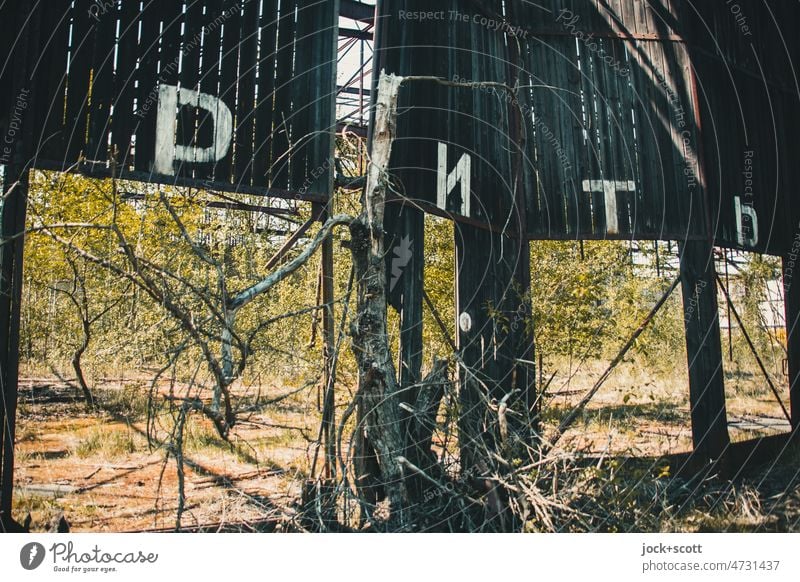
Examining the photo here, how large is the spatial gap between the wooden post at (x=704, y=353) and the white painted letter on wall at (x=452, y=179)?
2.74 meters

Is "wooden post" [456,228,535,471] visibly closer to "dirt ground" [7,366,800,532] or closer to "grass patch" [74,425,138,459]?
"dirt ground" [7,366,800,532]

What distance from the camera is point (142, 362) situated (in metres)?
8.25

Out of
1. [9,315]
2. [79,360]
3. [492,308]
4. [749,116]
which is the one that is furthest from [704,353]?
[79,360]

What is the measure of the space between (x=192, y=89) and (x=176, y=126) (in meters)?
0.36

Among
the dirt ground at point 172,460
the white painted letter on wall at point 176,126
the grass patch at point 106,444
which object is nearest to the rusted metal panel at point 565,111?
the white painted letter on wall at point 176,126

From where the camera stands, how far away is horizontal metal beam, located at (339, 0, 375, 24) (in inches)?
446

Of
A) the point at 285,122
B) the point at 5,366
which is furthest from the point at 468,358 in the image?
the point at 5,366

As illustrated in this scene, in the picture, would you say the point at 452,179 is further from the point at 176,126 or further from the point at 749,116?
the point at 749,116

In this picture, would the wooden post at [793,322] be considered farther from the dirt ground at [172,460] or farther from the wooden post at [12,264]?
the wooden post at [12,264]

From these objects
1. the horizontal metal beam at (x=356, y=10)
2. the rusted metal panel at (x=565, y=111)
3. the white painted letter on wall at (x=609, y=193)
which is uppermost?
the horizontal metal beam at (x=356, y=10)

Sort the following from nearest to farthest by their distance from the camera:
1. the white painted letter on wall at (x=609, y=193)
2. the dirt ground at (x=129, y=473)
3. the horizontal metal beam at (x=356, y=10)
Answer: the dirt ground at (x=129, y=473) → the white painted letter on wall at (x=609, y=193) → the horizontal metal beam at (x=356, y=10)

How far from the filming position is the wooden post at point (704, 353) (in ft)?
23.1

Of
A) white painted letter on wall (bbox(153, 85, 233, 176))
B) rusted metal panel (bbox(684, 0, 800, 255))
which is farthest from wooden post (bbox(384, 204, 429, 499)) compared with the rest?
rusted metal panel (bbox(684, 0, 800, 255))

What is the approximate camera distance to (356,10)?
1145 cm
